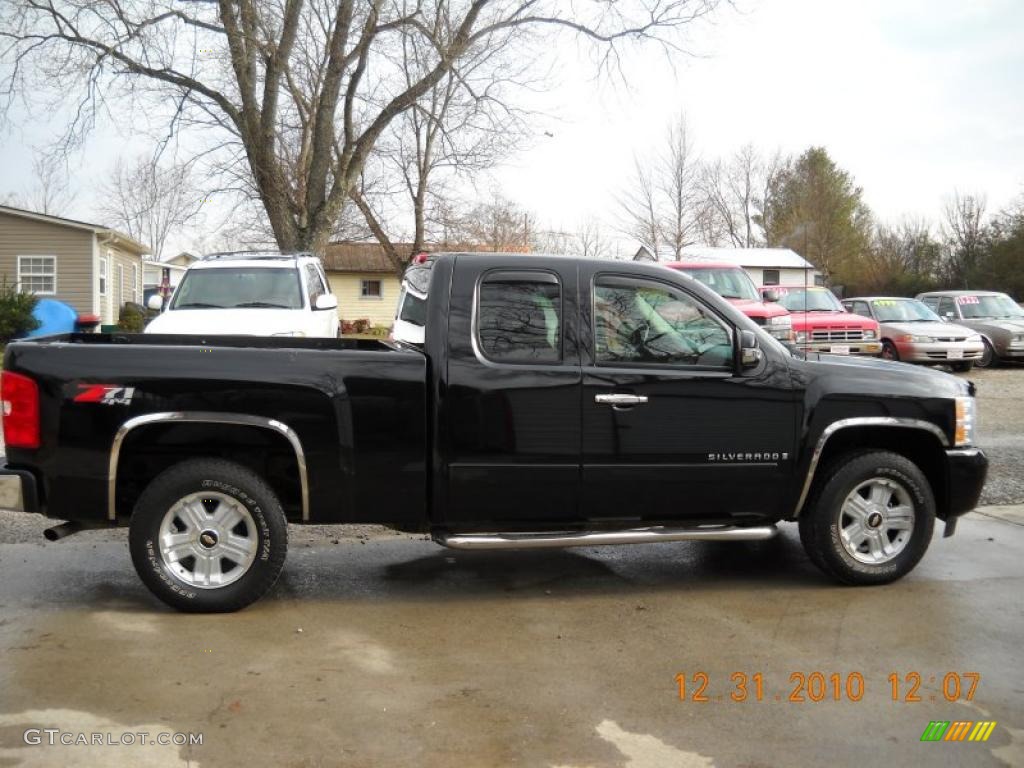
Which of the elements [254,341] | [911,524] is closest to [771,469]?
[911,524]

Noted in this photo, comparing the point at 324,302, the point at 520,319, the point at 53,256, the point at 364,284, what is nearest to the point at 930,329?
the point at 324,302

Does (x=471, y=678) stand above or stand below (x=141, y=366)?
below

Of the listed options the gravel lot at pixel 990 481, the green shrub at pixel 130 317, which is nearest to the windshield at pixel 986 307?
the gravel lot at pixel 990 481

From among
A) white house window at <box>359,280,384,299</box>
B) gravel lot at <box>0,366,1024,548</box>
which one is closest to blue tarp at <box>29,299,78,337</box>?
gravel lot at <box>0,366,1024,548</box>

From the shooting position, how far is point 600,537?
17.1ft

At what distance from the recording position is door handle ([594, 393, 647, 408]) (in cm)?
522

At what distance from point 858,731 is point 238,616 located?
3.11 meters

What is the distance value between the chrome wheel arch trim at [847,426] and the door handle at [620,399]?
3.54 ft

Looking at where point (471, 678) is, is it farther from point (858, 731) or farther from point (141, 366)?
point (141, 366)

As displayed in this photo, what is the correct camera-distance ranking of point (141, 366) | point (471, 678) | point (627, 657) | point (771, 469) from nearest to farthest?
1. point (471, 678)
2. point (627, 657)
3. point (141, 366)
4. point (771, 469)

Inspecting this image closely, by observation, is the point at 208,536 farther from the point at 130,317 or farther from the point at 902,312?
the point at 130,317

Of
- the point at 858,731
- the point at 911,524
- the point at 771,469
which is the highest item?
the point at 771,469

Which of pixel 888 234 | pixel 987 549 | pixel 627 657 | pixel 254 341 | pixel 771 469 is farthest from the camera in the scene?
pixel 888 234

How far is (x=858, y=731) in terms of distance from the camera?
3.82m
